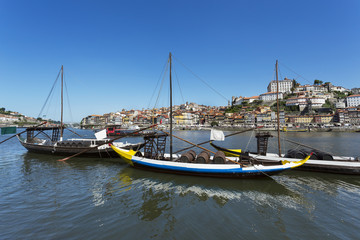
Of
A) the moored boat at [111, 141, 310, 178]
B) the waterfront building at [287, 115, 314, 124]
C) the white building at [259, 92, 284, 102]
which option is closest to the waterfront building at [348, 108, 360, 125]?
the waterfront building at [287, 115, 314, 124]

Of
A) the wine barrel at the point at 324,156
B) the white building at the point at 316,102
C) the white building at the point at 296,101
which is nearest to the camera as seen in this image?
the wine barrel at the point at 324,156

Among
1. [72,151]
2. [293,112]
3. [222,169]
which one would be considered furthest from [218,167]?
[293,112]

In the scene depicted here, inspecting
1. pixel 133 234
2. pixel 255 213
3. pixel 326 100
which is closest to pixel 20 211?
pixel 133 234

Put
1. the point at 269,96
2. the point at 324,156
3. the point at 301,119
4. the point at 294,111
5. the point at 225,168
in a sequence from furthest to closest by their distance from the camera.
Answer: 1. the point at 269,96
2. the point at 294,111
3. the point at 301,119
4. the point at 324,156
5. the point at 225,168

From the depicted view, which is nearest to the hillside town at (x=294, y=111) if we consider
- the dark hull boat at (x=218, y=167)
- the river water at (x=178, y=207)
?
the dark hull boat at (x=218, y=167)

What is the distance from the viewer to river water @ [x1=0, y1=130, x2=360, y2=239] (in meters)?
7.02

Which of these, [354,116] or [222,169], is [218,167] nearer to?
[222,169]

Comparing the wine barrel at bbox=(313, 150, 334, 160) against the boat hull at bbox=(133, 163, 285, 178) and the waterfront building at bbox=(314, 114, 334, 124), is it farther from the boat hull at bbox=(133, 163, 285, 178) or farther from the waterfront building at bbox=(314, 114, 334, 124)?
the waterfront building at bbox=(314, 114, 334, 124)

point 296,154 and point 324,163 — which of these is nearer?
point 324,163

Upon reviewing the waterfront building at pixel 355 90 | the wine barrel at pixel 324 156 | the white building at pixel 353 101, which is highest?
the waterfront building at pixel 355 90

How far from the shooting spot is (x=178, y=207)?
9.10m

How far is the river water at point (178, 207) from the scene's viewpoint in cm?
702

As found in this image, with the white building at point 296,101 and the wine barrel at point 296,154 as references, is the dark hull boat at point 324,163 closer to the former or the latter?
the wine barrel at point 296,154

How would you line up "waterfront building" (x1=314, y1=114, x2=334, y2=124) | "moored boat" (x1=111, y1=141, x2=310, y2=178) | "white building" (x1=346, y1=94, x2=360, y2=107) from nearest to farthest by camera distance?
"moored boat" (x1=111, y1=141, x2=310, y2=178), "waterfront building" (x1=314, y1=114, x2=334, y2=124), "white building" (x1=346, y1=94, x2=360, y2=107)
